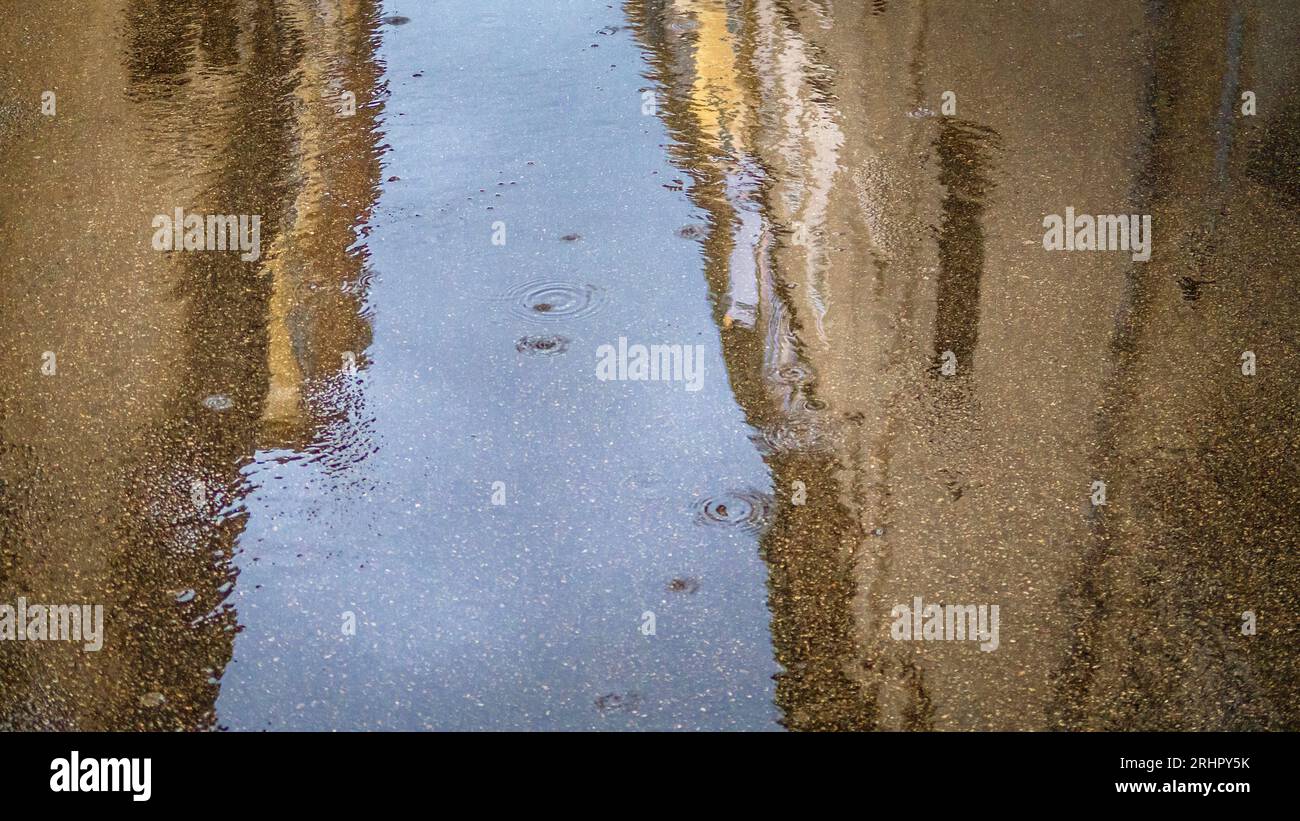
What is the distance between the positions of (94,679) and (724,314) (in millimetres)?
2686

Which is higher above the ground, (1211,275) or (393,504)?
(1211,275)

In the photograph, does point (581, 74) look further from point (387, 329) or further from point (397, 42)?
point (387, 329)

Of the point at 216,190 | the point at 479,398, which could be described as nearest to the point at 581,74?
the point at 216,190

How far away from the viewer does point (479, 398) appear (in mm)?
4840

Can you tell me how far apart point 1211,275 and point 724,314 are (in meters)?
2.05

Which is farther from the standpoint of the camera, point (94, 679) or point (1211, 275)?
point (1211, 275)

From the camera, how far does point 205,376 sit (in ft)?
16.1

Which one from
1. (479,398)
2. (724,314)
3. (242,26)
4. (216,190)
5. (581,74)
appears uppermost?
(242,26)
